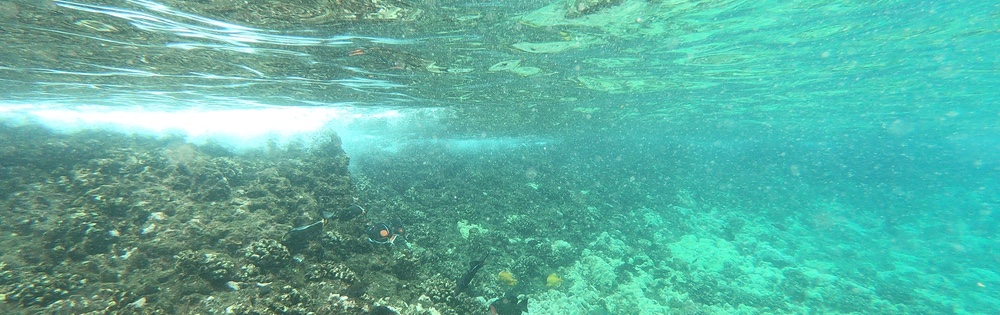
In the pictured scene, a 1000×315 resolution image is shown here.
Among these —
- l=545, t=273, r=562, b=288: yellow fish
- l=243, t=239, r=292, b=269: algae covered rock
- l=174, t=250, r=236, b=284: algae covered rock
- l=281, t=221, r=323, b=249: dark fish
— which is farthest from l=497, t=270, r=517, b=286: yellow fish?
l=174, t=250, r=236, b=284: algae covered rock

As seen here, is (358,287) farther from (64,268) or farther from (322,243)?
(64,268)

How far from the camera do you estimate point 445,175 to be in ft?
74.4

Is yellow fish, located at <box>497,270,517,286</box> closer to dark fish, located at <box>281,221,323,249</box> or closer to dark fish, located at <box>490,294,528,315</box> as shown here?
dark fish, located at <box>490,294,528,315</box>

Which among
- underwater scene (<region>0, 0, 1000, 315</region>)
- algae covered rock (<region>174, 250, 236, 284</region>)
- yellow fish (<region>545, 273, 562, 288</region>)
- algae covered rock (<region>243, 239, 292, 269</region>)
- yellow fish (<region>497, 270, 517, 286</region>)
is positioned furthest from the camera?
yellow fish (<region>545, 273, 562, 288</region>)

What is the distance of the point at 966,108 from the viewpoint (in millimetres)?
27766

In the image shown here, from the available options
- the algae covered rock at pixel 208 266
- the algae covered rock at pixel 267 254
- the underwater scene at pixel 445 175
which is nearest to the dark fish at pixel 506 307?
the underwater scene at pixel 445 175

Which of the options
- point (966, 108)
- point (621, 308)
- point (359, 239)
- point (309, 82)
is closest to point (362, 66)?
point (309, 82)

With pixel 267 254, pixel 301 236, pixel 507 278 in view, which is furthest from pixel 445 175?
pixel 267 254

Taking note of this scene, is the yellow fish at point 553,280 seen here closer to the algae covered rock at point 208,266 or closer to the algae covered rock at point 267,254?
the algae covered rock at point 267,254

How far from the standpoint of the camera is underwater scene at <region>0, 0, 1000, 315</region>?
7188 mm

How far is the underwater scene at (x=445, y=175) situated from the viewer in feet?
23.6

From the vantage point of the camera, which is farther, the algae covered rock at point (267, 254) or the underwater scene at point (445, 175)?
the underwater scene at point (445, 175)

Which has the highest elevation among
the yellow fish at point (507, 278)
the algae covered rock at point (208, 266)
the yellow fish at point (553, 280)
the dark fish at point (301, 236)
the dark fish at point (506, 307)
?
the algae covered rock at point (208, 266)

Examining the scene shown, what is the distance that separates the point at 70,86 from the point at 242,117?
46.8 ft
